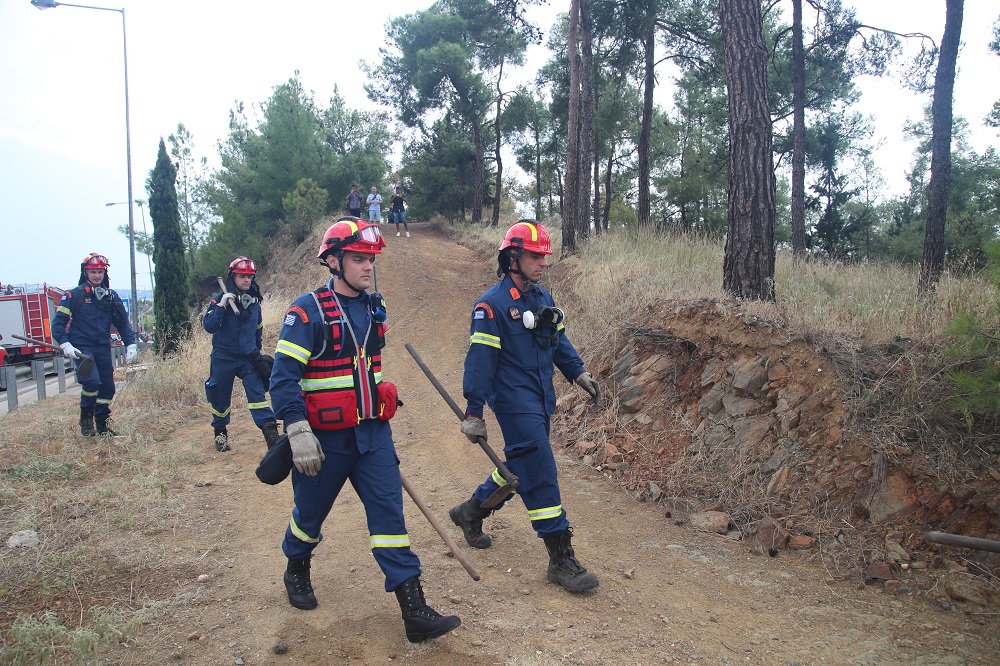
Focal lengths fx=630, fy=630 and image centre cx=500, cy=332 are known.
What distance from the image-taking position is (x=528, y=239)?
4.05m

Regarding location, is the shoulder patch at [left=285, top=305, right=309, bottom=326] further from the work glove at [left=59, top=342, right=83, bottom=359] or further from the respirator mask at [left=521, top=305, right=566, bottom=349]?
the work glove at [left=59, top=342, right=83, bottom=359]

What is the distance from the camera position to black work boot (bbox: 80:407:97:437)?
7.45m

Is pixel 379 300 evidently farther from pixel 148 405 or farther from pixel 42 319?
pixel 42 319

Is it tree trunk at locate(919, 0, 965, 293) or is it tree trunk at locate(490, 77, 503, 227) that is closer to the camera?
tree trunk at locate(919, 0, 965, 293)

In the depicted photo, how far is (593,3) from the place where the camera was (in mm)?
17172

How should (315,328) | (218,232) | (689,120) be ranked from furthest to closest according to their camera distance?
(689,120), (218,232), (315,328)

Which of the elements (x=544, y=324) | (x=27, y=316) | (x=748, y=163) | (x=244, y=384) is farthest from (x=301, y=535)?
(x=27, y=316)

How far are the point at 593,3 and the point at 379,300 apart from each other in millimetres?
16452

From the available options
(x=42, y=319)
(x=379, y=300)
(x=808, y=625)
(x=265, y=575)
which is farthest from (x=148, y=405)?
(x=42, y=319)

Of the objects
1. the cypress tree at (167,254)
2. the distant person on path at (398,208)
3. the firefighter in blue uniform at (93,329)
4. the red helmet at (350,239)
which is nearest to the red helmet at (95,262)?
the firefighter in blue uniform at (93,329)

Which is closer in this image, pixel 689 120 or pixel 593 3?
pixel 593 3

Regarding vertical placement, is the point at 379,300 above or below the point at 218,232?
below

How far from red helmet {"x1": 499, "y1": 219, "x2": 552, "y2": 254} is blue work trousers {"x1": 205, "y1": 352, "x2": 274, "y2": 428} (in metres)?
3.98

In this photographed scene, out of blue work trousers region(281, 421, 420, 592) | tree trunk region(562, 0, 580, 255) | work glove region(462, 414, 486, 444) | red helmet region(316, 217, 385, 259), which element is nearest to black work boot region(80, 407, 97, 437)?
blue work trousers region(281, 421, 420, 592)
